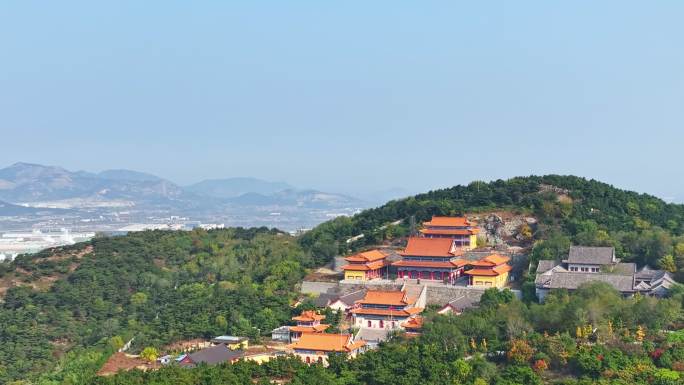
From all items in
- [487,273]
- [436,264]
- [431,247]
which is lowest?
[487,273]

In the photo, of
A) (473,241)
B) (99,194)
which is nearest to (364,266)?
(473,241)

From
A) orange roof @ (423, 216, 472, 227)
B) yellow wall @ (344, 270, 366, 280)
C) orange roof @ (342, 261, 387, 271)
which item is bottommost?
yellow wall @ (344, 270, 366, 280)

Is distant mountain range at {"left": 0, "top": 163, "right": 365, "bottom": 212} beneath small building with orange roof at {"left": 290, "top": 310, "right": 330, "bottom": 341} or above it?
above

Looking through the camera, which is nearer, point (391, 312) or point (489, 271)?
point (391, 312)

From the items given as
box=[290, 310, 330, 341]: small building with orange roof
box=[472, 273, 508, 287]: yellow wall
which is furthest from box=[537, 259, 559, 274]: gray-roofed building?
box=[290, 310, 330, 341]: small building with orange roof

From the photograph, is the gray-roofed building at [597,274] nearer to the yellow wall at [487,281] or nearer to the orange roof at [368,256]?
the yellow wall at [487,281]

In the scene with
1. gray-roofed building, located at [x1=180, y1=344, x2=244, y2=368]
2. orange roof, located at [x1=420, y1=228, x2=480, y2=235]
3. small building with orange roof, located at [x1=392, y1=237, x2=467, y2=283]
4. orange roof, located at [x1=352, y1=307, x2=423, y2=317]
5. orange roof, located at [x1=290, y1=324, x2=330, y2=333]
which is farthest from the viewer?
orange roof, located at [x1=420, y1=228, x2=480, y2=235]

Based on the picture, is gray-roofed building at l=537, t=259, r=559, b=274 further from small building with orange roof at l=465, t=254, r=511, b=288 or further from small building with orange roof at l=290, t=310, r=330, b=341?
small building with orange roof at l=290, t=310, r=330, b=341

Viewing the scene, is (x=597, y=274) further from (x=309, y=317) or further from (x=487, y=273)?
(x=309, y=317)

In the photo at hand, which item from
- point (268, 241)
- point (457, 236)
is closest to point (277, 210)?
point (268, 241)
